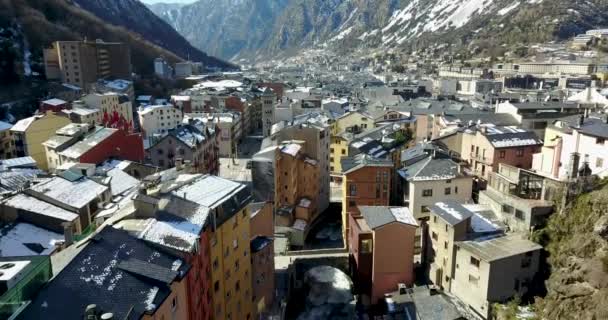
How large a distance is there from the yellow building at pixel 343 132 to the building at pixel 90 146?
75.1 feet

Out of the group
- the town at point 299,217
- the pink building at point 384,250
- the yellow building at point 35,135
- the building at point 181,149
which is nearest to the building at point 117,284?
the town at point 299,217

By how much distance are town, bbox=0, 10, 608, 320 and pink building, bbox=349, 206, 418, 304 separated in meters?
0.11

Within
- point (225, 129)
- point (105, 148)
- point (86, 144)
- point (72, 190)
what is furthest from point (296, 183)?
point (225, 129)

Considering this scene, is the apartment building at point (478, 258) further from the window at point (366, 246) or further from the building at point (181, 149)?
the building at point (181, 149)

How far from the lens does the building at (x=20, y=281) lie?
563 inches

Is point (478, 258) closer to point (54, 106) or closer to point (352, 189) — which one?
point (352, 189)

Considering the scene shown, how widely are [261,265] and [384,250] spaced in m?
8.68

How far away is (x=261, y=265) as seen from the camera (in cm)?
2850

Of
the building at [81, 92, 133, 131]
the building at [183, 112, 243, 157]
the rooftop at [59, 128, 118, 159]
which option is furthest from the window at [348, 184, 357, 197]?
the building at [81, 92, 133, 131]

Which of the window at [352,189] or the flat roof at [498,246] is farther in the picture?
the window at [352,189]

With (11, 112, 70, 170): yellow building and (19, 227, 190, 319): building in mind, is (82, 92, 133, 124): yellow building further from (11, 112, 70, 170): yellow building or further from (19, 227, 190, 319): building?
(19, 227, 190, 319): building

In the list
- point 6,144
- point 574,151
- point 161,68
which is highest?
point 161,68

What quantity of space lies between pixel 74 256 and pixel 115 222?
14.9ft

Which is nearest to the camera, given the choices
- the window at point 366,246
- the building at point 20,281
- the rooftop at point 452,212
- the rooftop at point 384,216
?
the building at point 20,281
